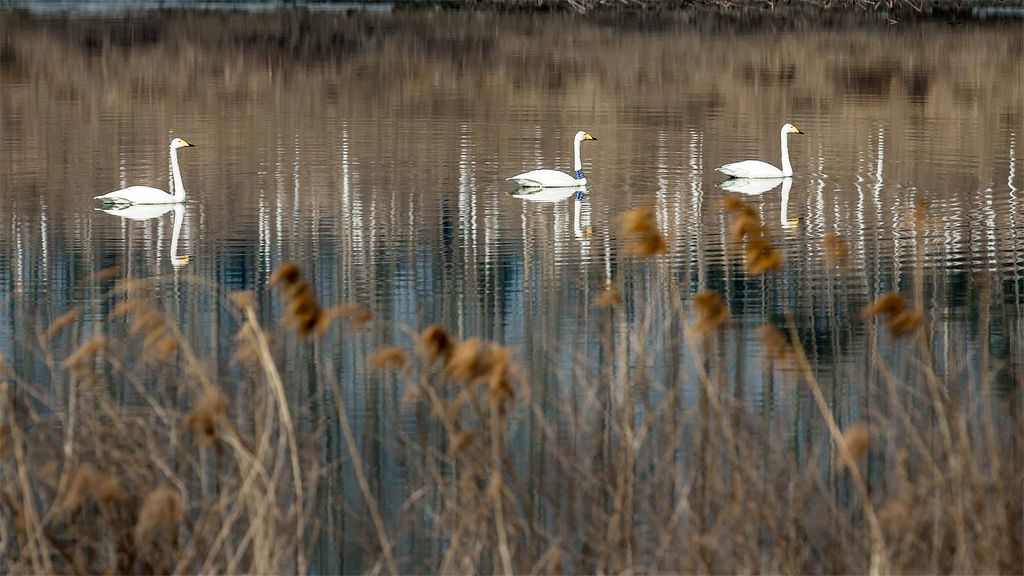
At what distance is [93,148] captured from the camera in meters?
27.3

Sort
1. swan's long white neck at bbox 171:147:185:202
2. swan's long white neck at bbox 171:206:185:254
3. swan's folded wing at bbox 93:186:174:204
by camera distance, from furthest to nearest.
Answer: swan's long white neck at bbox 171:147:185:202 < swan's folded wing at bbox 93:186:174:204 < swan's long white neck at bbox 171:206:185:254

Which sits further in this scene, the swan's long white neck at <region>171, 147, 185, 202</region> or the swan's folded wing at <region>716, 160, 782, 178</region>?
the swan's folded wing at <region>716, 160, 782, 178</region>

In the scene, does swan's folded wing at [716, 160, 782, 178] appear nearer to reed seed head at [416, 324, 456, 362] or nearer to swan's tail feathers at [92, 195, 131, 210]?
swan's tail feathers at [92, 195, 131, 210]

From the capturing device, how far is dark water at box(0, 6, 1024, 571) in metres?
12.7

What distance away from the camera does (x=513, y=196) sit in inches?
861

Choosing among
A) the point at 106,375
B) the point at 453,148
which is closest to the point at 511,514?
the point at 106,375

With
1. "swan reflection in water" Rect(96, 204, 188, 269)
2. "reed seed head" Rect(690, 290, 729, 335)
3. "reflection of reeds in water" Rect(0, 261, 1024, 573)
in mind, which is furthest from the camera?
"swan reflection in water" Rect(96, 204, 188, 269)

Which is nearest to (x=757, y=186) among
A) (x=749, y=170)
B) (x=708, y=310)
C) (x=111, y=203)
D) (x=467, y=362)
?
(x=749, y=170)

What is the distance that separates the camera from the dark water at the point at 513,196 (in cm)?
1273

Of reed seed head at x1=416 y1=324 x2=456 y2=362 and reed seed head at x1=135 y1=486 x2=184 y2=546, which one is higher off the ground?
reed seed head at x1=416 y1=324 x2=456 y2=362

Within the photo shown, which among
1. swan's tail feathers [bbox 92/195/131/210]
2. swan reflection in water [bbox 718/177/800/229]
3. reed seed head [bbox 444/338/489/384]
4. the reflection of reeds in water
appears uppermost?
swan reflection in water [bbox 718/177/800/229]

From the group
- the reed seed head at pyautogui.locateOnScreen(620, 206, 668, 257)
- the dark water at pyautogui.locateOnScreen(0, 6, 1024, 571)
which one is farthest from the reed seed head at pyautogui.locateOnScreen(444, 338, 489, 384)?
the dark water at pyautogui.locateOnScreen(0, 6, 1024, 571)

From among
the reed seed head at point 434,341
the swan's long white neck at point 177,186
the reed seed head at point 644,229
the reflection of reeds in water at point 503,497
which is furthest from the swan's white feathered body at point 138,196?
the reed seed head at point 434,341

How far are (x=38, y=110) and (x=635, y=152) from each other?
38.9ft
